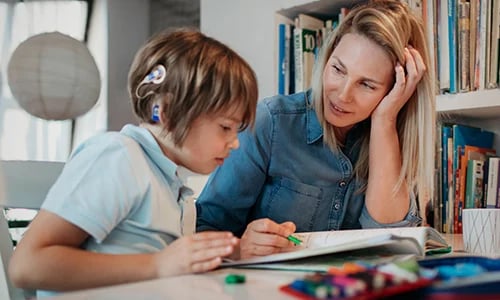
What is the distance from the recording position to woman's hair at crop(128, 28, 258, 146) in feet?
2.68

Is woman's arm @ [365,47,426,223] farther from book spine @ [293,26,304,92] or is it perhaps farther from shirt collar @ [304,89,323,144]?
book spine @ [293,26,304,92]

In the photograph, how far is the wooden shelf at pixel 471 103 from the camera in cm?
143

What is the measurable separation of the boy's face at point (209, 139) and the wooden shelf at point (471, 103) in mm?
829

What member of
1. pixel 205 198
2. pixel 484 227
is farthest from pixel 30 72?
pixel 484 227

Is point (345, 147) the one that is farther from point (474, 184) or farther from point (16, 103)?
point (16, 103)

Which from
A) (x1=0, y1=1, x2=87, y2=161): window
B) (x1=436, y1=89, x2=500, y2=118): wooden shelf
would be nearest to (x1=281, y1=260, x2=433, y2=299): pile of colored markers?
(x1=436, y1=89, x2=500, y2=118): wooden shelf

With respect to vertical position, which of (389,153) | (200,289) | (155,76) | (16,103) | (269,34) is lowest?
(200,289)

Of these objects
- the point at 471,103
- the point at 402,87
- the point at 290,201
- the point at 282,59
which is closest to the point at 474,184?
the point at 471,103

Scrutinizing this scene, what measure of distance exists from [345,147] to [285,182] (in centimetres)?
18

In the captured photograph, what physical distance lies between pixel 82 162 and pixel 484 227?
0.79m

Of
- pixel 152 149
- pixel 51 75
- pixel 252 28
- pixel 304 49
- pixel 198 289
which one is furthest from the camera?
pixel 51 75

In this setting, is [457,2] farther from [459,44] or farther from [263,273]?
[263,273]

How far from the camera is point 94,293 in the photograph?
0.54m

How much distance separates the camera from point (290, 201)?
1189 millimetres
